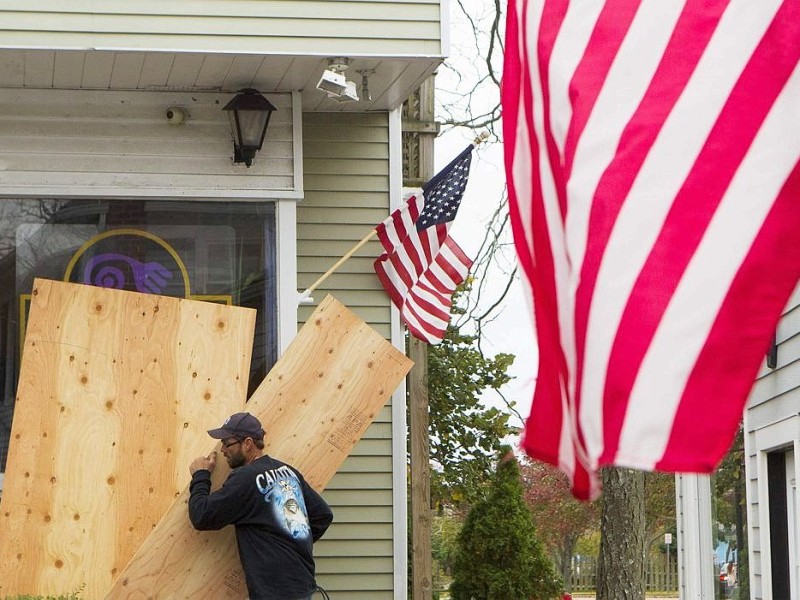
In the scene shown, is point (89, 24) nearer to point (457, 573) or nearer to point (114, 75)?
point (114, 75)

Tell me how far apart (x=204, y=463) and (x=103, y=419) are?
3.15ft

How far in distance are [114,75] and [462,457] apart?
8542 millimetres

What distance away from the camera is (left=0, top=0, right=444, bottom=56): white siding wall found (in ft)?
23.9

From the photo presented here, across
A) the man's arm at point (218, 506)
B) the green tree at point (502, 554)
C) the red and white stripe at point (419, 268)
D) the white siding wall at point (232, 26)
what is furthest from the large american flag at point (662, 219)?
the green tree at point (502, 554)

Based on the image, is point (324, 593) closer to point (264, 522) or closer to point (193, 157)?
point (264, 522)

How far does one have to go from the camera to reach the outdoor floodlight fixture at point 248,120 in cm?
784

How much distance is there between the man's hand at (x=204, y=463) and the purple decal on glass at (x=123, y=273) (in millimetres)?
1504

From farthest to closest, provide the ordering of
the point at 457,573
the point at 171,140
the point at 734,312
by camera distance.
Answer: the point at 457,573 → the point at 171,140 → the point at 734,312

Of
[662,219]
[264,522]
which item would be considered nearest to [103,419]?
[264,522]

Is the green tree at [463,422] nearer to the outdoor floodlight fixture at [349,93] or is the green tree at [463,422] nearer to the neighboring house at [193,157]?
the neighboring house at [193,157]

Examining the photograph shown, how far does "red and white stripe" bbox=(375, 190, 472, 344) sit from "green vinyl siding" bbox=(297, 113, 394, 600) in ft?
0.75

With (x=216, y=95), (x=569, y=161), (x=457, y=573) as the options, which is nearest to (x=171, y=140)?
(x=216, y=95)

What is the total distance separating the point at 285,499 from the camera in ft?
21.6

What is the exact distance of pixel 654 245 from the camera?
257cm
